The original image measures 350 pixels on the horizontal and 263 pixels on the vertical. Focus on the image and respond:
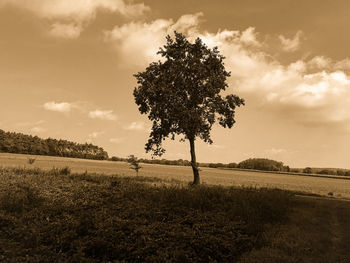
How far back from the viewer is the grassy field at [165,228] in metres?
10.1

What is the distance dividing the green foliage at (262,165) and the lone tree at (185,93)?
214 ft

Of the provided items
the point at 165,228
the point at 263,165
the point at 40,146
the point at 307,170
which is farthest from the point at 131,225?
the point at 40,146

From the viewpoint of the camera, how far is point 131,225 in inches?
494

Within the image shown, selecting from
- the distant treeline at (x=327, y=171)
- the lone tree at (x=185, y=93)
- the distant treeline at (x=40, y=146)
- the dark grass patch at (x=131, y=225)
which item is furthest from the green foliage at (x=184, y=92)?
the distant treeline at (x=40, y=146)

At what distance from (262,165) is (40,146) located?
78512 millimetres

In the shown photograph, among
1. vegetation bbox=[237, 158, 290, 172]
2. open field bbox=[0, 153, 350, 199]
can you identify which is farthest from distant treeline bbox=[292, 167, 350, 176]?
open field bbox=[0, 153, 350, 199]

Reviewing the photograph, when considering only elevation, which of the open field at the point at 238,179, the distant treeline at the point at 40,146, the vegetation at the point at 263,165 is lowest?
the open field at the point at 238,179

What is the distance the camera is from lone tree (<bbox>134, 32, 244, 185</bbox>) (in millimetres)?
29297

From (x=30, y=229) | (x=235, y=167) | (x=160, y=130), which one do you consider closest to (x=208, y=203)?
(x=30, y=229)

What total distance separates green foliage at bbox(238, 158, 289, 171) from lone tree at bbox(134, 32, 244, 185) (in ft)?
214

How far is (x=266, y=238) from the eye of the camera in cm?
1166

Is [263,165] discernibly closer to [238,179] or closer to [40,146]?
[238,179]

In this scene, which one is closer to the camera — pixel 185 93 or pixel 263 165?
pixel 185 93

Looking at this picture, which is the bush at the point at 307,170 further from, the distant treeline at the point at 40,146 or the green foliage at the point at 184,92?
the distant treeline at the point at 40,146
